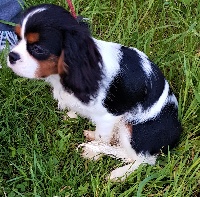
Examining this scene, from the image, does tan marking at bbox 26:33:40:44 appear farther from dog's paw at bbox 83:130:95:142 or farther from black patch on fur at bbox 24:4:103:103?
dog's paw at bbox 83:130:95:142

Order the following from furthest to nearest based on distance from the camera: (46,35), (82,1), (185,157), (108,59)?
(82,1), (185,157), (108,59), (46,35)

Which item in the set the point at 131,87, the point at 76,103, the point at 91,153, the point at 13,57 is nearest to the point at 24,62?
the point at 13,57

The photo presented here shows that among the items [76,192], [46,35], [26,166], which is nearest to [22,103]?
[26,166]

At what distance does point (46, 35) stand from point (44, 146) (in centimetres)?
83

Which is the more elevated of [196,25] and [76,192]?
[196,25]

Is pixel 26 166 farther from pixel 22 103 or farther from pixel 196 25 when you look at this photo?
pixel 196 25

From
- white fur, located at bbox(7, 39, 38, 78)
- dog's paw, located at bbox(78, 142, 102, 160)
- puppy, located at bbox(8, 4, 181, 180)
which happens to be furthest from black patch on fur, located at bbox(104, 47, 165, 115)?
white fur, located at bbox(7, 39, 38, 78)

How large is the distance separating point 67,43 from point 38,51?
138 mm

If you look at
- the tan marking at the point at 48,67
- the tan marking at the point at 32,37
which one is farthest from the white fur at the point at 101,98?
the tan marking at the point at 32,37

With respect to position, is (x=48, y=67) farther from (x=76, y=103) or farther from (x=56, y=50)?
(x=76, y=103)

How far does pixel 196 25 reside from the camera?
3160mm

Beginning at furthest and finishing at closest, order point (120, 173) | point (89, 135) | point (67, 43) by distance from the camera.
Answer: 1. point (89, 135)
2. point (120, 173)
3. point (67, 43)

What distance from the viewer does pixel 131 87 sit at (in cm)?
236

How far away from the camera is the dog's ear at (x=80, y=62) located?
205 centimetres
